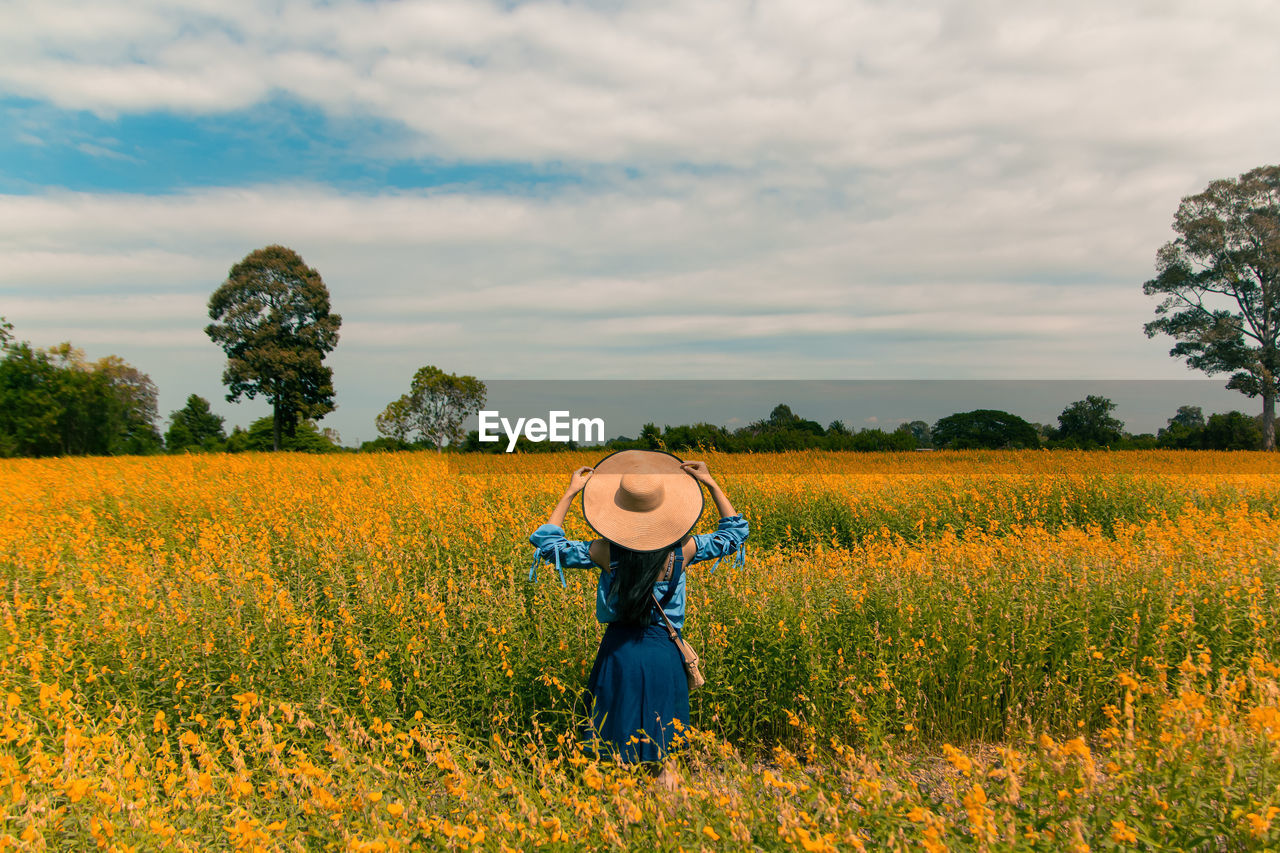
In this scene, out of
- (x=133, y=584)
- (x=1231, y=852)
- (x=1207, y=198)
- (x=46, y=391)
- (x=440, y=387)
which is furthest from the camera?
(x=440, y=387)

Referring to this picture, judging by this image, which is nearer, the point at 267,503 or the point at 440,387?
the point at 267,503

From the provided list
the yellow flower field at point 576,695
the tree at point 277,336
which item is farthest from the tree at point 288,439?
the yellow flower field at point 576,695

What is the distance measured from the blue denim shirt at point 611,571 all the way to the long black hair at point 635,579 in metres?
0.06

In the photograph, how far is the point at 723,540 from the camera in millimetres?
3383

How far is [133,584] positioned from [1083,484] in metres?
13.7

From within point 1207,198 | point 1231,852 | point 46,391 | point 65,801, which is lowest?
point 65,801

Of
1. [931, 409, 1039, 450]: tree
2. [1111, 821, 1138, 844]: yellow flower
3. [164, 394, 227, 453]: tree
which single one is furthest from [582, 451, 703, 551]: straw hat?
[164, 394, 227, 453]: tree

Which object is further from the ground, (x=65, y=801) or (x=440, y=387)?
(x=440, y=387)

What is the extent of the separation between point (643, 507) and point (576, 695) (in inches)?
71.5

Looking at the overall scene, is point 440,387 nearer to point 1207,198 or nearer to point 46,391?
point 46,391

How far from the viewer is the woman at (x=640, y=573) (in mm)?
3000

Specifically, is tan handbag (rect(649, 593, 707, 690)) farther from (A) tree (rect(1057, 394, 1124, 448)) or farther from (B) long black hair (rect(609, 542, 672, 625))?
(A) tree (rect(1057, 394, 1124, 448))

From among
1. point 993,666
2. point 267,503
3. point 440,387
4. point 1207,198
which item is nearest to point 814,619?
point 993,666

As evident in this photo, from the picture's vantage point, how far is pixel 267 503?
30.4 feet
